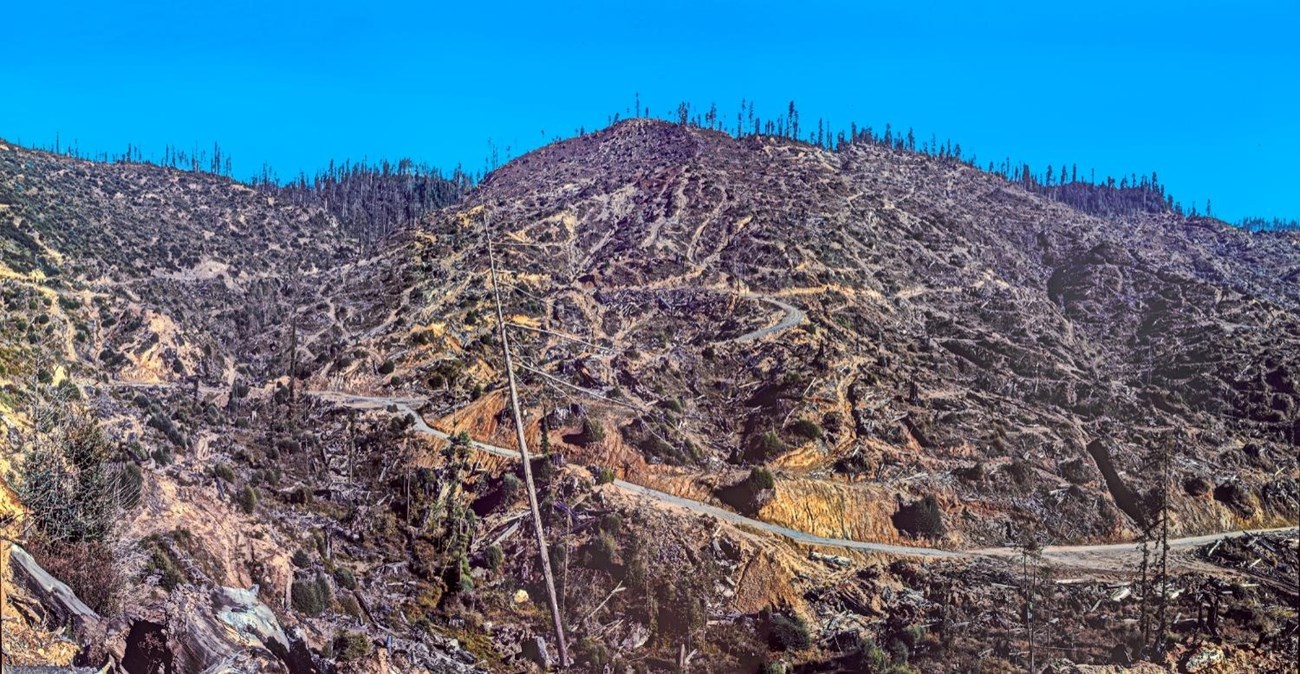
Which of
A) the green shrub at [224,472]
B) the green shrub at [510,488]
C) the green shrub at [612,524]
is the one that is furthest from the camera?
the green shrub at [510,488]

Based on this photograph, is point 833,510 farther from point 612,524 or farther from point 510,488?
point 510,488

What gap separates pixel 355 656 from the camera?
1858cm

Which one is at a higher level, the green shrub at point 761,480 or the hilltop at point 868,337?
the hilltop at point 868,337

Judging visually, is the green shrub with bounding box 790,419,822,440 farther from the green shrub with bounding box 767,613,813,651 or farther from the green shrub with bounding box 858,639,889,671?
the green shrub with bounding box 858,639,889,671

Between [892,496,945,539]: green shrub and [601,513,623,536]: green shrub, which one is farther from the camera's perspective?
[892,496,945,539]: green shrub

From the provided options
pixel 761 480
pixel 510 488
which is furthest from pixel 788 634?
pixel 510 488

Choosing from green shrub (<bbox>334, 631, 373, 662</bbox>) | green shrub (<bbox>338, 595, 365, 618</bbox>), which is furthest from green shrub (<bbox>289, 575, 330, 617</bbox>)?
green shrub (<bbox>334, 631, 373, 662</bbox>)

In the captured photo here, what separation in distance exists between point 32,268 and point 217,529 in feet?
129

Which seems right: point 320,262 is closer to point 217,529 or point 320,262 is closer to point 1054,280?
point 217,529

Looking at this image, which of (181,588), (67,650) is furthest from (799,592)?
(67,650)

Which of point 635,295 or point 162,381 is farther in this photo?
point 635,295

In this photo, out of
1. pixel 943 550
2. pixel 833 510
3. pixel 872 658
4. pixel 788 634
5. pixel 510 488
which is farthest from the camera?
pixel 833 510

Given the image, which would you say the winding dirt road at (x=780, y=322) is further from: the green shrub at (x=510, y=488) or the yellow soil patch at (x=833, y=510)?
the green shrub at (x=510, y=488)

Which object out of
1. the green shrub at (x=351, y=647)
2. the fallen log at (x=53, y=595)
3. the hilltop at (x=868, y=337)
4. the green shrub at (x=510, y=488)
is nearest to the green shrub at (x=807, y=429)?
the hilltop at (x=868, y=337)
